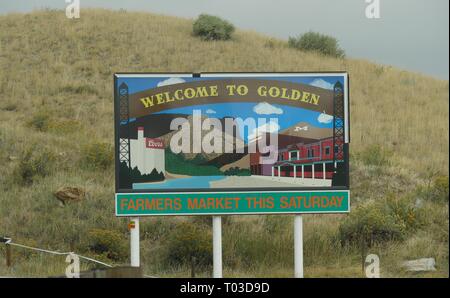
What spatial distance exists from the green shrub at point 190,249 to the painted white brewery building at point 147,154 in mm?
3279

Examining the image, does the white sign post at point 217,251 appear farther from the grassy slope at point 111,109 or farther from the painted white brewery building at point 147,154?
the painted white brewery building at point 147,154

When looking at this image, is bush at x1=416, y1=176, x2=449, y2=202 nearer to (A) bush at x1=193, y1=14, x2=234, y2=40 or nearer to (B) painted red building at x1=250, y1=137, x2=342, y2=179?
(B) painted red building at x1=250, y1=137, x2=342, y2=179

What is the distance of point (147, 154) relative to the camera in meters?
17.0

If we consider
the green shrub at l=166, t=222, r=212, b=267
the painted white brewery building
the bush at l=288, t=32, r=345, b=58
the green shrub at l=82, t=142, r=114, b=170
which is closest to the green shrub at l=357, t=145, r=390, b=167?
the green shrub at l=82, t=142, r=114, b=170

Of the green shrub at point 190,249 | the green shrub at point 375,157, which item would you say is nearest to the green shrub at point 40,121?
the green shrub at point 375,157

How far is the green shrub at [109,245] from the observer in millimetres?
20250

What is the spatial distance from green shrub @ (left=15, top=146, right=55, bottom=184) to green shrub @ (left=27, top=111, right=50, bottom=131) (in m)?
3.98

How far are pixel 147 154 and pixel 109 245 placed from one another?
14.1ft

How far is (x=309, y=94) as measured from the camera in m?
17.3

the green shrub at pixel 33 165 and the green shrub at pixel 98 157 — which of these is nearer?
the green shrub at pixel 33 165

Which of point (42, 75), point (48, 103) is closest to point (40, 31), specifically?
point (42, 75)

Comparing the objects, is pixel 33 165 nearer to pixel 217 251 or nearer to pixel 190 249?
pixel 190 249

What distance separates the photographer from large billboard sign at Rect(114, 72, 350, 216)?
16938 millimetres

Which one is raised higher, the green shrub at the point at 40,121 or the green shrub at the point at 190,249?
the green shrub at the point at 40,121
